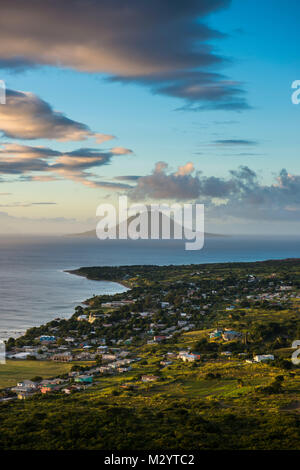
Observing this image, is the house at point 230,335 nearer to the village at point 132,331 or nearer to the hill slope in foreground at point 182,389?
the village at point 132,331

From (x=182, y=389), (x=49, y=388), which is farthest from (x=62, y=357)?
(x=182, y=389)

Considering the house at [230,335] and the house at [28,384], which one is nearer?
the house at [28,384]

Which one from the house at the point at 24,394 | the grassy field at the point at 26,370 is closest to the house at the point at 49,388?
the house at the point at 24,394

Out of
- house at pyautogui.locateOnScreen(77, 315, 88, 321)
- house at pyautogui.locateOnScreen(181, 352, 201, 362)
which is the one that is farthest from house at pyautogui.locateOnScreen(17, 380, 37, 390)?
house at pyautogui.locateOnScreen(77, 315, 88, 321)

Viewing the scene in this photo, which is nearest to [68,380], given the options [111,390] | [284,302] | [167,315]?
[111,390]

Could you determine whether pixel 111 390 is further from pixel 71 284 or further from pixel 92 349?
pixel 71 284

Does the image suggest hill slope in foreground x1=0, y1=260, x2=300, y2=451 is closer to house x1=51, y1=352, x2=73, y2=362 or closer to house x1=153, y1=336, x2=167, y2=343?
house x1=153, y1=336, x2=167, y2=343

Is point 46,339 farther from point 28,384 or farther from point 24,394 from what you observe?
point 24,394

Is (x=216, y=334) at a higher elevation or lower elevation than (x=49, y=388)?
higher
